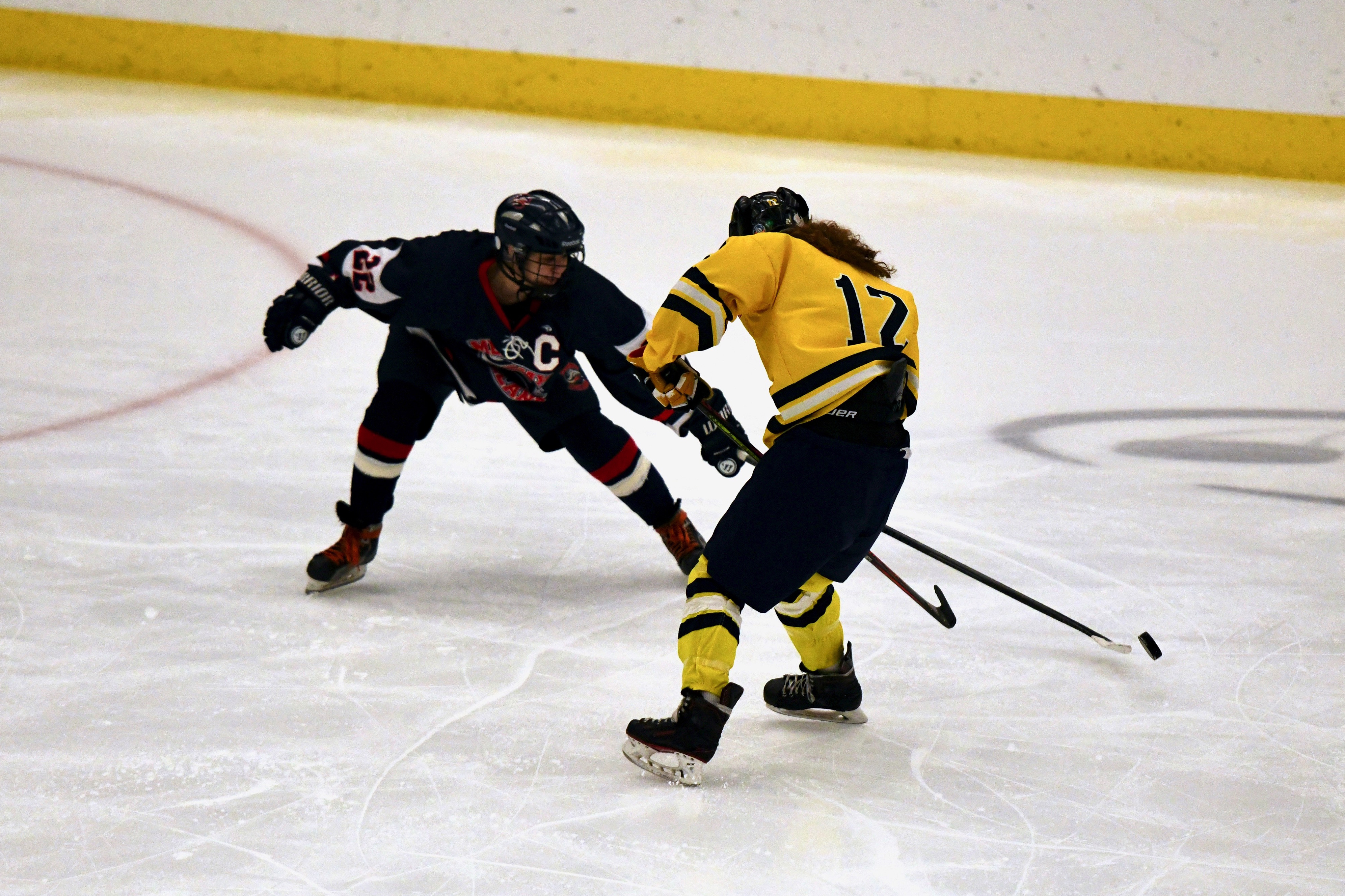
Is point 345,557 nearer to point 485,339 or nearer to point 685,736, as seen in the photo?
point 485,339

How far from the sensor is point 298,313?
267 centimetres

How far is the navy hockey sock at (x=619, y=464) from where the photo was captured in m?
2.88

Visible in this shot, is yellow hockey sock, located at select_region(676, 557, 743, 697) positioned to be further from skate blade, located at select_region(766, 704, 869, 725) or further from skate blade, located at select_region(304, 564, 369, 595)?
skate blade, located at select_region(304, 564, 369, 595)

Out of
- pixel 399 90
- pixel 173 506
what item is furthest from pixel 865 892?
pixel 399 90

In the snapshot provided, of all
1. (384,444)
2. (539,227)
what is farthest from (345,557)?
(539,227)

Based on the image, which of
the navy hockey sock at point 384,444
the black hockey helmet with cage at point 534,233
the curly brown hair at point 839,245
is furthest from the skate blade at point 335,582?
the curly brown hair at point 839,245

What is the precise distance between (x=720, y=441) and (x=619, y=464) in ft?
1.31

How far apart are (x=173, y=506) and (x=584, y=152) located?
398 cm

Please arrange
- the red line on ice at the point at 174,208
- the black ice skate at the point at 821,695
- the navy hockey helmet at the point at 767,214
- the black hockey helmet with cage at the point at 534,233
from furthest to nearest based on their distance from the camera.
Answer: the red line on ice at the point at 174,208 < the black hockey helmet with cage at the point at 534,233 < the black ice skate at the point at 821,695 < the navy hockey helmet at the point at 767,214

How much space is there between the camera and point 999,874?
190 cm

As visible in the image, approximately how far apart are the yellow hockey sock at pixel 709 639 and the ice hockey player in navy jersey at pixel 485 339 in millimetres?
510

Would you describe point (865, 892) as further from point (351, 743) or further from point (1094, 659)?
point (1094, 659)

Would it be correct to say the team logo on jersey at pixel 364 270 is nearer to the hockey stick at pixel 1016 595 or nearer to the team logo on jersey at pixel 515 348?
the team logo on jersey at pixel 515 348

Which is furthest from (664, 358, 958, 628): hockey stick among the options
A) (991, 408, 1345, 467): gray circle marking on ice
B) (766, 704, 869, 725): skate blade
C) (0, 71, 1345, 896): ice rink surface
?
(991, 408, 1345, 467): gray circle marking on ice
